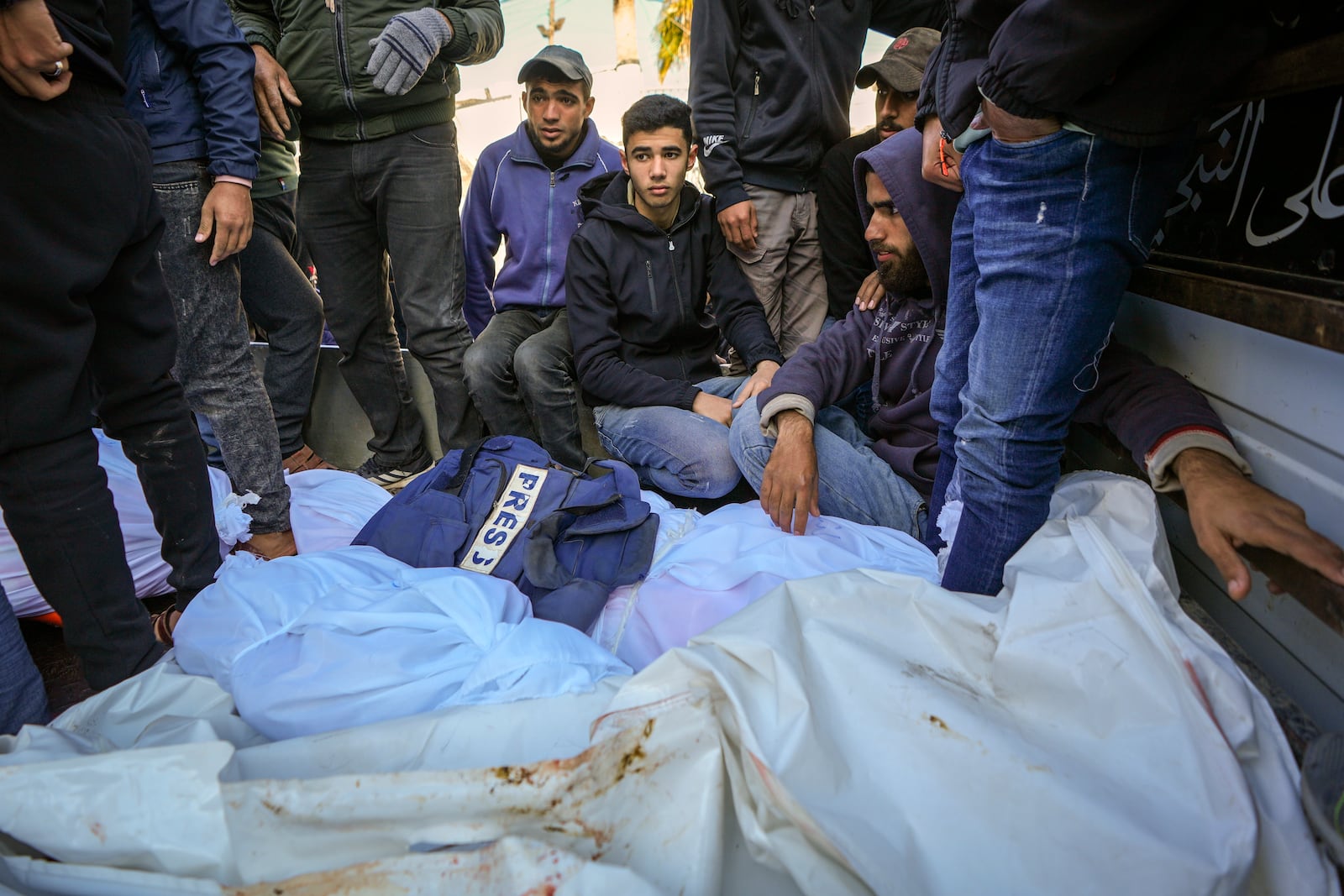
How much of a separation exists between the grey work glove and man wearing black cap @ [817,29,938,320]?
140 cm

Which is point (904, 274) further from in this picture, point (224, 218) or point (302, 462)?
point (302, 462)

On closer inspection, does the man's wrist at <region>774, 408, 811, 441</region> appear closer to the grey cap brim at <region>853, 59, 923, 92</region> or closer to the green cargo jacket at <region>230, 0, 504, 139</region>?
the grey cap brim at <region>853, 59, 923, 92</region>

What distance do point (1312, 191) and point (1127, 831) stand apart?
0.99 metres

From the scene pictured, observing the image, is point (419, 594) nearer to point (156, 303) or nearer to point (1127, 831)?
point (156, 303)

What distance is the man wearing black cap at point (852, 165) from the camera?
8.15ft

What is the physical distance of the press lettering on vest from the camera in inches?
68.9

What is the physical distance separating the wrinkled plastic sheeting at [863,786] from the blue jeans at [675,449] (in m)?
1.28

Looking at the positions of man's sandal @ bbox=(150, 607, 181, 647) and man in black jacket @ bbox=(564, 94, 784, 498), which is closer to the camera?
man's sandal @ bbox=(150, 607, 181, 647)

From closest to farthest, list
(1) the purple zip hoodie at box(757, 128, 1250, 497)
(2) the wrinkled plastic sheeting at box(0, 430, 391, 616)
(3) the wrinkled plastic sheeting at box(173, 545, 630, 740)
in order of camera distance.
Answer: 1. (3) the wrinkled plastic sheeting at box(173, 545, 630, 740)
2. (1) the purple zip hoodie at box(757, 128, 1250, 497)
3. (2) the wrinkled plastic sheeting at box(0, 430, 391, 616)

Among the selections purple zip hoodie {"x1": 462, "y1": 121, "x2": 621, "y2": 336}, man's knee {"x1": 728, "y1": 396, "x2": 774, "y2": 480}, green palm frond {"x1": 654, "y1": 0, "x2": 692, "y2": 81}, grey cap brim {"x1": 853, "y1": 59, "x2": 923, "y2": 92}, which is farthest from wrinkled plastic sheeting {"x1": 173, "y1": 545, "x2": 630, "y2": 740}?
green palm frond {"x1": 654, "y1": 0, "x2": 692, "y2": 81}

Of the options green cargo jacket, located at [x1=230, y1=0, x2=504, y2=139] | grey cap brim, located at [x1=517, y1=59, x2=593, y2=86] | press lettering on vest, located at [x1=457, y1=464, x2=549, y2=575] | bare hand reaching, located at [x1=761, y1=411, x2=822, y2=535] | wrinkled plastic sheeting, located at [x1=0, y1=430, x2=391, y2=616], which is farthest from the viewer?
grey cap brim, located at [x1=517, y1=59, x2=593, y2=86]

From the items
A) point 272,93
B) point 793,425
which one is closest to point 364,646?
point 793,425

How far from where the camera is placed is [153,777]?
0.93m

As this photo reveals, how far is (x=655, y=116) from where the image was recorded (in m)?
2.66
